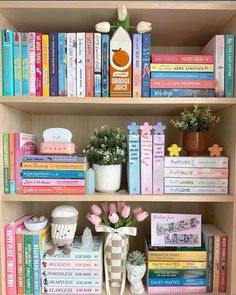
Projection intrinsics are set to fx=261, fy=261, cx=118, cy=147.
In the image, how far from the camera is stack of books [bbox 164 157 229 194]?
0.95m

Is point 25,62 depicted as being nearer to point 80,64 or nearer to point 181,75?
point 80,64

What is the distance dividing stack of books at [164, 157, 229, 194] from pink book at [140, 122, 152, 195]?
6 cm

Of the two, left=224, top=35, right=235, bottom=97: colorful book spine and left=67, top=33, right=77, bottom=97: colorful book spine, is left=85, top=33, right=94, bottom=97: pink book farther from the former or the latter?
left=224, top=35, right=235, bottom=97: colorful book spine

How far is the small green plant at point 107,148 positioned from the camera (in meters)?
0.96

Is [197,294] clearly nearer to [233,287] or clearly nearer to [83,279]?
[233,287]

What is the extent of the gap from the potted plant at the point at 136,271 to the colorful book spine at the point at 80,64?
65 centimetres

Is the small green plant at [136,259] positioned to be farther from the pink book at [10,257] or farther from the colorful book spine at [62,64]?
the colorful book spine at [62,64]

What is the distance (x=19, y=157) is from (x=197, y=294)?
840 mm

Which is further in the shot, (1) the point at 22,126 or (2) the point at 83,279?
(1) the point at 22,126

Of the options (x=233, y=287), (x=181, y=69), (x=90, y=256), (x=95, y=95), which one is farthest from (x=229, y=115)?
(x=90, y=256)

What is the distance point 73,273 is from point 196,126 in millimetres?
723

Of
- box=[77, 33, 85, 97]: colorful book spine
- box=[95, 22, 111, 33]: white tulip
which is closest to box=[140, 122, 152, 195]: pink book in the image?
box=[77, 33, 85, 97]: colorful book spine

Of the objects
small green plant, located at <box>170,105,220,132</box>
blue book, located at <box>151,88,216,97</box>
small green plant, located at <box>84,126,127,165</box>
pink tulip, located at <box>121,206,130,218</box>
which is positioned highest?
blue book, located at <box>151,88,216,97</box>

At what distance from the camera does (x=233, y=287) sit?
0.93 m
